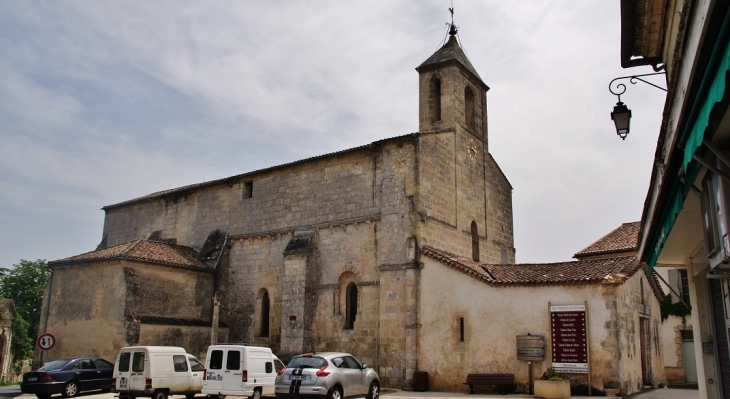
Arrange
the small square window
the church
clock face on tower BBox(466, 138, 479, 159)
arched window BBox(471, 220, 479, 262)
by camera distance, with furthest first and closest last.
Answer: the small square window < clock face on tower BBox(466, 138, 479, 159) < arched window BBox(471, 220, 479, 262) < the church

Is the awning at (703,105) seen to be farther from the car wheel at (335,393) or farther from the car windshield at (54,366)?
the car windshield at (54,366)

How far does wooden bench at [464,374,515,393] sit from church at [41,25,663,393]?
0.96 feet

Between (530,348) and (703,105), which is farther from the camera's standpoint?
(530,348)

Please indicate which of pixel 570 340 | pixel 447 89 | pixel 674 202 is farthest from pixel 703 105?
pixel 447 89

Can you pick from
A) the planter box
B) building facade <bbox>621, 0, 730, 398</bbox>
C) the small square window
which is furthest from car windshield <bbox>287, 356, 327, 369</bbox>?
the small square window

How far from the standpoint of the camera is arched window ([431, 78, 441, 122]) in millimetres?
24698

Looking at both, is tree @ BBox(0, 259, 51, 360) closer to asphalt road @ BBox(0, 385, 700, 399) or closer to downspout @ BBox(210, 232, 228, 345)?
downspout @ BBox(210, 232, 228, 345)

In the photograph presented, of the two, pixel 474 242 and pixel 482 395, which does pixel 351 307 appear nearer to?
pixel 474 242

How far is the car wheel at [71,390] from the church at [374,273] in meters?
3.64

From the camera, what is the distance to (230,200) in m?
28.3

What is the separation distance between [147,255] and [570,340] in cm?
1686

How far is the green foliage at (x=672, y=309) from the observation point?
26141 millimetres

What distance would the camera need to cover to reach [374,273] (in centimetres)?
2231

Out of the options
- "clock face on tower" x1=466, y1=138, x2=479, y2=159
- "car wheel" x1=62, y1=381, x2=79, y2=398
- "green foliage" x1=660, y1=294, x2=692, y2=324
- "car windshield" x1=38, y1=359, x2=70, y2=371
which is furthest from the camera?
"green foliage" x1=660, y1=294, x2=692, y2=324
